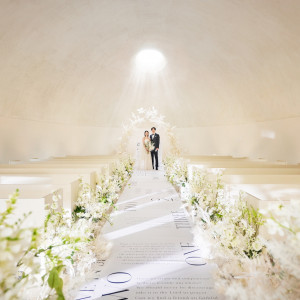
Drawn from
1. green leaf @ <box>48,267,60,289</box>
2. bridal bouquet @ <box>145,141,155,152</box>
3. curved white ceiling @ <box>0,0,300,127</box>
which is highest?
curved white ceiling @ <box>0,0,300,127</box>

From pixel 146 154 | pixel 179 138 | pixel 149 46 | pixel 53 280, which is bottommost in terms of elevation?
pixel 53 280

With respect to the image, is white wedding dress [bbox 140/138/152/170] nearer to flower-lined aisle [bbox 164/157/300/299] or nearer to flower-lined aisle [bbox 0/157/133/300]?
flower-lined aisle [bbox 0/157/133/300]

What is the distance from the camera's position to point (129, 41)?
984 cm

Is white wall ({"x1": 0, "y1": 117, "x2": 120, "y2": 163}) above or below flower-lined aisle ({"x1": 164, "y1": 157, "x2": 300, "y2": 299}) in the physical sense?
above

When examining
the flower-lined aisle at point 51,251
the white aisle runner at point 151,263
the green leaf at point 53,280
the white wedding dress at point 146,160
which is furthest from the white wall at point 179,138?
the green leaf at point 53,280

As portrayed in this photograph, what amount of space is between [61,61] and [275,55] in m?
6.97

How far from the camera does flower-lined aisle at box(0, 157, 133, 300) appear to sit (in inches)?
33.7

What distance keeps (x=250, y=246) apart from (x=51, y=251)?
159cm

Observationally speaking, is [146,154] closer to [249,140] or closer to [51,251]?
[249,140]

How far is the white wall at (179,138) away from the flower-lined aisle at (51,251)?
583 cm

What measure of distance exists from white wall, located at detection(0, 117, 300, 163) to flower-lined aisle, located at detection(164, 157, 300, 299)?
6264 mm

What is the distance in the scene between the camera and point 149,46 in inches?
407

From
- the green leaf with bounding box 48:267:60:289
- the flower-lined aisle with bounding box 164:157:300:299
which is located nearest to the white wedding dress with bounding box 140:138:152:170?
the flower-lined aisle with bounding box 164:157:300:299

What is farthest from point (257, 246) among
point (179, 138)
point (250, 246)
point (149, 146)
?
point (179, 138)
